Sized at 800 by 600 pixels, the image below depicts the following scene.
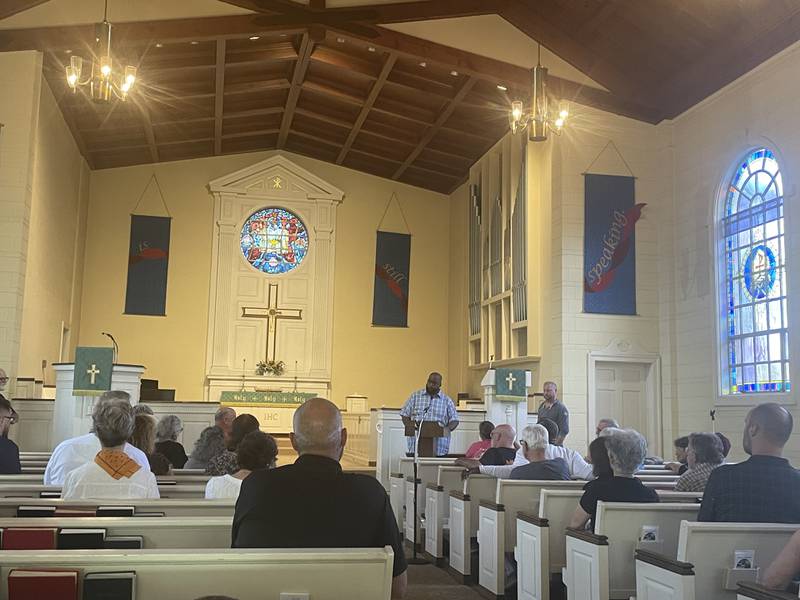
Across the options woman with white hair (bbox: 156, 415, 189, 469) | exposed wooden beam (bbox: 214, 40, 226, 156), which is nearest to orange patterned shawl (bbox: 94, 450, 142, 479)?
woman with white hair (bbox: 156, 415, 189, 469)

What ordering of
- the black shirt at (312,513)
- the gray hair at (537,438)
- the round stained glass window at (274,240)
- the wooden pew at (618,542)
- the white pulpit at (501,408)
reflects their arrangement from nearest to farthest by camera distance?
1. the black shirt at (312,513)
2. the wooden pew at (618,542)
3. the gray hair at (537,438)
4. the white pulpit at (501,408)
5. the round stained glass window at (274,240)

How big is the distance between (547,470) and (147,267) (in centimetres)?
1104

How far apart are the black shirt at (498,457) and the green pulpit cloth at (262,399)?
25.4 ft

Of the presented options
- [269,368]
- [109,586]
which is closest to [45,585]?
[109,586]

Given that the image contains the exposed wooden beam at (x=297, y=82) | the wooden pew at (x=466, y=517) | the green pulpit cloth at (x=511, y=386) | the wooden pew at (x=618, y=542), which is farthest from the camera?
the exposed wooden beam at (x=297, y=82)

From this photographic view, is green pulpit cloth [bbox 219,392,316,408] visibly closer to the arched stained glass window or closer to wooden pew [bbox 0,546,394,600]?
the arched stained glass window

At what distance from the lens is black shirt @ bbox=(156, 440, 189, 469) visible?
5.46 m

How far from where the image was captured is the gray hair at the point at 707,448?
14.1ft

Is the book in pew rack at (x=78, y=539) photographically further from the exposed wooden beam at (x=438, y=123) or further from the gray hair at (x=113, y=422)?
the exposed wooden beam at (x=438, y=123)

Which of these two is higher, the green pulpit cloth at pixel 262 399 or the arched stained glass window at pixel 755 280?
the arched stained glass window at pixel 755 280

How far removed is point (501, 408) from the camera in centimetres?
918

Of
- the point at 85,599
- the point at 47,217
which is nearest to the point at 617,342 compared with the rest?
the point at 47,217

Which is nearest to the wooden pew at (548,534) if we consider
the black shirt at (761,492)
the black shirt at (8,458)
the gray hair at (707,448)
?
the gray hair at (707,448)

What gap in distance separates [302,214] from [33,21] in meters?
6.43
